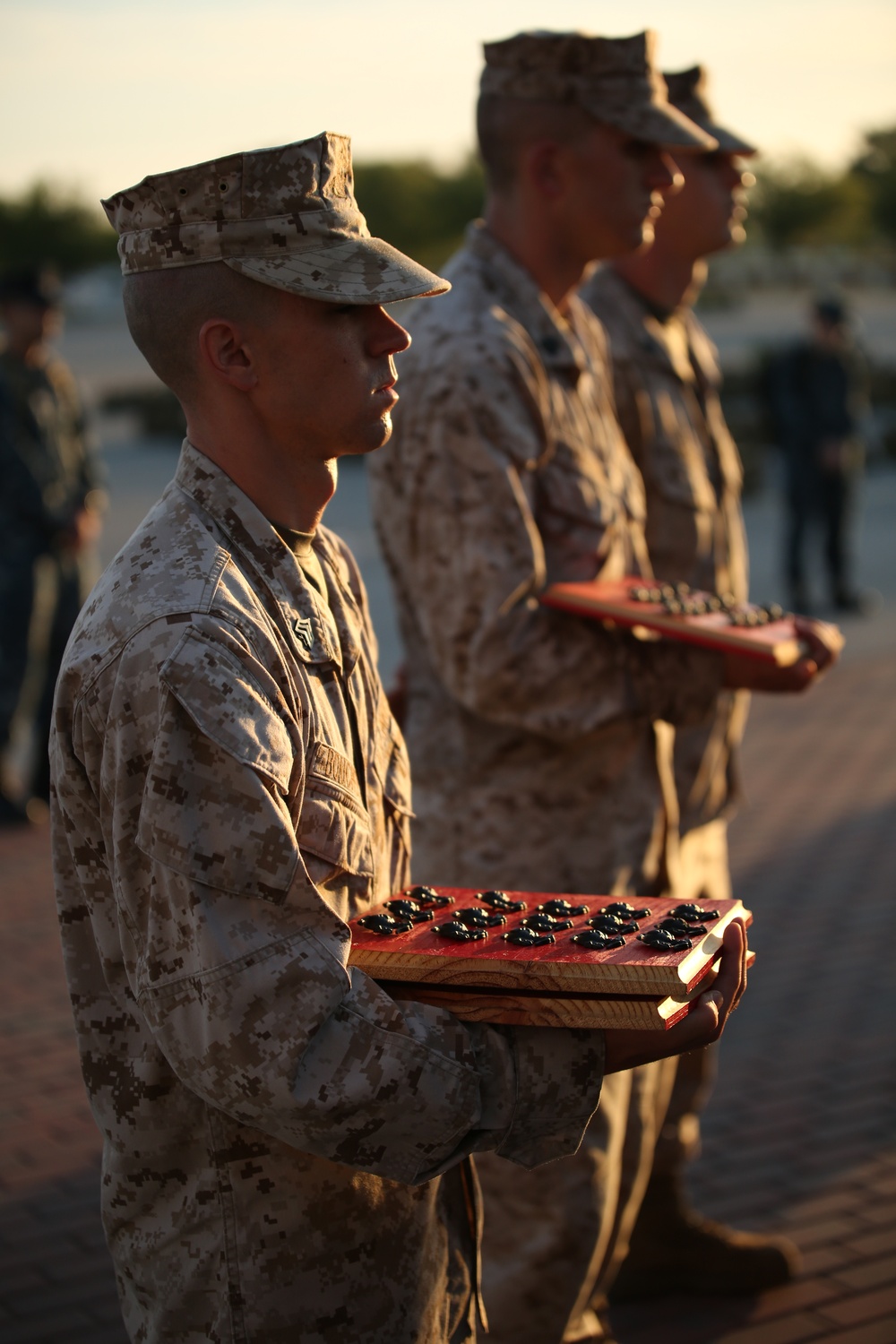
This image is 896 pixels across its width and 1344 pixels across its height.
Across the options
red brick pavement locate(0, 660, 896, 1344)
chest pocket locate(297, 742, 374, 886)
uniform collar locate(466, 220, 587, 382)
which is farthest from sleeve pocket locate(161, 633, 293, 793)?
red brick pavement locate(0, 660, 896, 1344)

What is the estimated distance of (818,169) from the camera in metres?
61.5

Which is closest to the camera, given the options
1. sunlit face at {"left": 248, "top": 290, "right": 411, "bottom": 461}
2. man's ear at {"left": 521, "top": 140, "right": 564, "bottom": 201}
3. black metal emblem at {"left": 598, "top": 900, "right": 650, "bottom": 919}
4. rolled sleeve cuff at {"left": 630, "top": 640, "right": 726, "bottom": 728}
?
sunlit face at {"left": 248, "top": 290, "right": 411, "bottom": 461}

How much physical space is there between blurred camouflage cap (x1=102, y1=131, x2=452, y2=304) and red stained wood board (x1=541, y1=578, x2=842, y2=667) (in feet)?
3.85

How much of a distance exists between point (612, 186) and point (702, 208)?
0.80m

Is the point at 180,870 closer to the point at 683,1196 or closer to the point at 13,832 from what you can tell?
the point at 683,1196

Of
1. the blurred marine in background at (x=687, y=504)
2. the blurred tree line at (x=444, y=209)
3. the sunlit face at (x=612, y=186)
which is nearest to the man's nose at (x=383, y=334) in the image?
the sunlit face at (x=612, y=186)

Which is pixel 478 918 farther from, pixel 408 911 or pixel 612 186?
pixel 612 186

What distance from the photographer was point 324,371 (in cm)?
195

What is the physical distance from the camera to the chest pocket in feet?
6.40

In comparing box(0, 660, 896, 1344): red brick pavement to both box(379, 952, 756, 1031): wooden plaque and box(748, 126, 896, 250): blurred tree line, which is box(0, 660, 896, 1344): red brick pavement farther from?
box(748, 126, 896, 250): blurred tree line

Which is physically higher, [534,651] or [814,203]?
[534,651]

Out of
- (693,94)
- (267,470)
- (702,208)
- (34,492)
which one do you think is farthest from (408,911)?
(34,492)

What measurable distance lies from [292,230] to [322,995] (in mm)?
859

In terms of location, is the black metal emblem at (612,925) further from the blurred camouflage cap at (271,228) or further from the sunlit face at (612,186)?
the sunlit face at (612,186)
